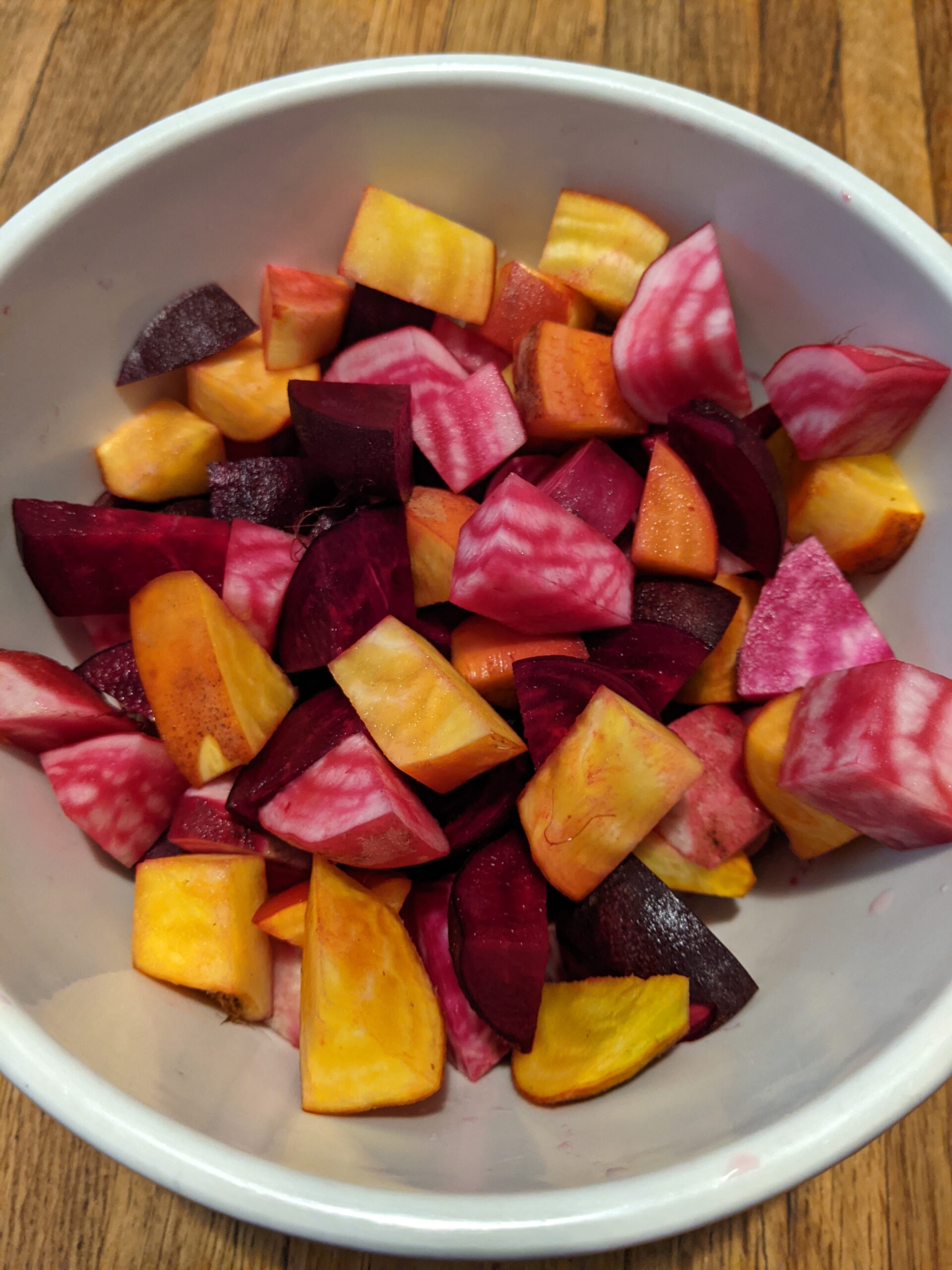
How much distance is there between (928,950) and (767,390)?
52 centimetres

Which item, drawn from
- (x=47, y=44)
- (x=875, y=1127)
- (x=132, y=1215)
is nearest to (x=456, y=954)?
(x=875, y=1127)

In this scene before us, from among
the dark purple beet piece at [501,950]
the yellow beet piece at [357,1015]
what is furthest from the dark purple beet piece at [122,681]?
the dark purple beet piece at [501,950]

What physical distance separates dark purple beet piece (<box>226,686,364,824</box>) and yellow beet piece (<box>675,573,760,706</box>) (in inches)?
12.7

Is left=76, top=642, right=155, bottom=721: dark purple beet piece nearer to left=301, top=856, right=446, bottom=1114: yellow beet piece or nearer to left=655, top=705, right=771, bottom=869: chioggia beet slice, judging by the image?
left=301, top=856, right=446, bottom=1114: yellow beet piece

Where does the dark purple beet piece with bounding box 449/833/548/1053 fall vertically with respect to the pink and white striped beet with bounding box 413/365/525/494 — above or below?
below

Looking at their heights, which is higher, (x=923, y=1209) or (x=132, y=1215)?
(x=923, y=1209)

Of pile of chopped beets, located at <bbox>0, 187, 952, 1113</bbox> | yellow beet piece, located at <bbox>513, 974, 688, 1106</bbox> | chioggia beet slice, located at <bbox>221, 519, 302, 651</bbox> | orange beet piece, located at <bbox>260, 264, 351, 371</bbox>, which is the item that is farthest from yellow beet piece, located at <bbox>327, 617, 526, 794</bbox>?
orange beet piece, located at <bbox>260, 264, 351, 371</bbox>

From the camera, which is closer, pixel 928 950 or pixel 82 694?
pixel 928 950

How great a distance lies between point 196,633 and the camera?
702mm

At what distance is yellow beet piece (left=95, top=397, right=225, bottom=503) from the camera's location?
2.74 feet

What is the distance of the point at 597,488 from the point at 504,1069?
53 cm

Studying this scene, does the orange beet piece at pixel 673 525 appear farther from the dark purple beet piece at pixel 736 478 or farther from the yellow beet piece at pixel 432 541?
the yellow beet piece at pixel 432 541

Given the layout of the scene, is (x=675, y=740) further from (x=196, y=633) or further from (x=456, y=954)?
(x=196, y=633)

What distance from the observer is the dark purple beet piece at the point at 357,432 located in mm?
734
